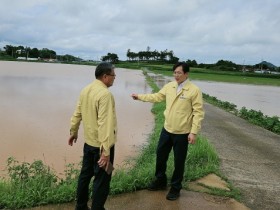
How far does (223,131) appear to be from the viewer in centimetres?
1029

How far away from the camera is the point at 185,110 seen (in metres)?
4.47

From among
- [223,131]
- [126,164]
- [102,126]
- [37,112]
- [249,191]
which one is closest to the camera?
[102,126]

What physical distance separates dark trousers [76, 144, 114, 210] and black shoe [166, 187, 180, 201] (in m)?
1.11

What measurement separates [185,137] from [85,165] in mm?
1404

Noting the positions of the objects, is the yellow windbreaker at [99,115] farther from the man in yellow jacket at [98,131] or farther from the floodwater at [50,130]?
the floodwater at [50,130]

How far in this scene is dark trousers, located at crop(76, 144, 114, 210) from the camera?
145 inches

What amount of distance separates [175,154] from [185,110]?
61cm

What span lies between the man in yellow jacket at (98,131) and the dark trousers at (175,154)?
115 cm

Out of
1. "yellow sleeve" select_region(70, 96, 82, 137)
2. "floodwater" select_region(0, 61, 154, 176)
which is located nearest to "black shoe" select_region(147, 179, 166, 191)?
"yellow sleeve" select_region(70, 96, 82, 137)

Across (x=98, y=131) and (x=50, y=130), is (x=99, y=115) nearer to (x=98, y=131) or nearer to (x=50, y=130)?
(x=98, y=131)

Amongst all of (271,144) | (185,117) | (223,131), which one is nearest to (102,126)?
(185,117)

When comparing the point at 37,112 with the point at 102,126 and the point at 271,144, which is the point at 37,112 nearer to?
the point at 271,144

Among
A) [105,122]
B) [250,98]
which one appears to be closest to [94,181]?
[105,122]

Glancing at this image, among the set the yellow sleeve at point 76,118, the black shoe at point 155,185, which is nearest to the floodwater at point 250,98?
the black shoe at point 155,185
